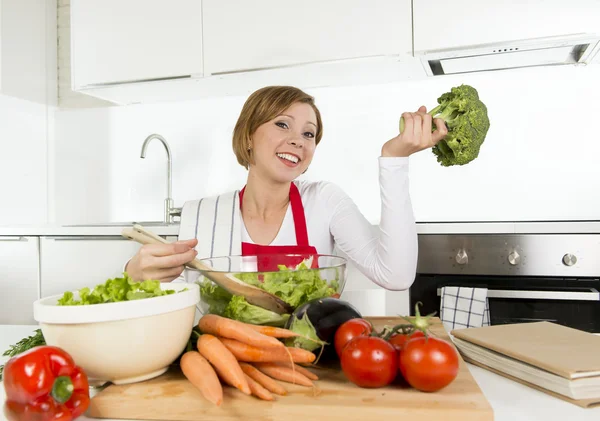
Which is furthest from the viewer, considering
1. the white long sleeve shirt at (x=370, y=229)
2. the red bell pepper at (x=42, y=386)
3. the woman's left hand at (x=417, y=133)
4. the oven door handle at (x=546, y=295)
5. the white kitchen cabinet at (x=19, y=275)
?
the white kitchen cabinet at (x=19, y=275)

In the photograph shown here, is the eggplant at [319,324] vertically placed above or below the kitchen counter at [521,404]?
above

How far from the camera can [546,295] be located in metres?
1.88

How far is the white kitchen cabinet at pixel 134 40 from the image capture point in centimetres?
246

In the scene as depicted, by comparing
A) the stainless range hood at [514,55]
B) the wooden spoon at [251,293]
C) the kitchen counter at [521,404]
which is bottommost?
the kitchen counter at [521,404]

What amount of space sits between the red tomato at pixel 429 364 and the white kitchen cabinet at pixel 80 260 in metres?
1.81

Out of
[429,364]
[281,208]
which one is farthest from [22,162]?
[429,364]

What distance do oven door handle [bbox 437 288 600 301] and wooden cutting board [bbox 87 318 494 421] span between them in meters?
1.27

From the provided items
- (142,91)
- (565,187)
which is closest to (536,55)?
(565,187)

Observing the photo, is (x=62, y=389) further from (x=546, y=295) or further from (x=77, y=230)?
(x=77, y=230)

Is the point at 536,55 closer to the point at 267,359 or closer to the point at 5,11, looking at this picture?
the point at 267,359

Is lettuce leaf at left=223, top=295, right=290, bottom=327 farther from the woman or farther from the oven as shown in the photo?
the oven

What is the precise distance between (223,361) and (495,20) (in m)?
1.89

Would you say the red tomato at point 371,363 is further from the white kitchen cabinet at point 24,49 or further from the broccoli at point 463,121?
the white kitchen cabinet at point 24,49

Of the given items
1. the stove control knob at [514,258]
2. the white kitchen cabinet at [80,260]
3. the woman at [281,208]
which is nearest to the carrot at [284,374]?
the woman at [281,208]
